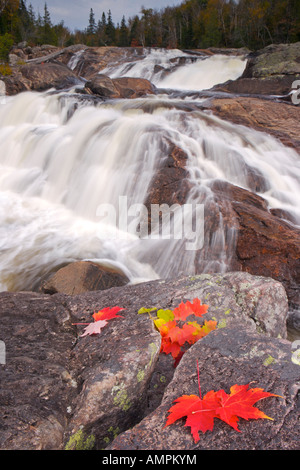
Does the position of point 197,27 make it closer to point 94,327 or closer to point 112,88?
point 112,88

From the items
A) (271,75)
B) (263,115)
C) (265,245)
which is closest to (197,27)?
(271,75)

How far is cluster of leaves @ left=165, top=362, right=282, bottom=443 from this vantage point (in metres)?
1.25

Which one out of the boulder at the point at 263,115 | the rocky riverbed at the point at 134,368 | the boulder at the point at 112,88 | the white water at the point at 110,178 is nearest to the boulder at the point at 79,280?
the white water at the point at 110,178

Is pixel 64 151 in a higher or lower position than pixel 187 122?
lower

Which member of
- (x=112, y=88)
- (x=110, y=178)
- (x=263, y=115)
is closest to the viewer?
(x=110, y=178)

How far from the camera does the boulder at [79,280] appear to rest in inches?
174

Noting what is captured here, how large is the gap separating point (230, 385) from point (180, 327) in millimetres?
656

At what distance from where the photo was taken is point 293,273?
477 cm

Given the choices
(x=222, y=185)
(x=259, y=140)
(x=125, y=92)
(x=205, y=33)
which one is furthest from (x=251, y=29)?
(x=222, y=185)

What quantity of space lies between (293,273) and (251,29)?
41065mm

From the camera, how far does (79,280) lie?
4504mm

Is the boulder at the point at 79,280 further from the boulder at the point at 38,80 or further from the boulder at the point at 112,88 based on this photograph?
the boulder at the point at 38,80

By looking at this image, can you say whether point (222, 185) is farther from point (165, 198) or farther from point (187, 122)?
point (187, 122)

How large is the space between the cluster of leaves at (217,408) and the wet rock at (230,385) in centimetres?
2
